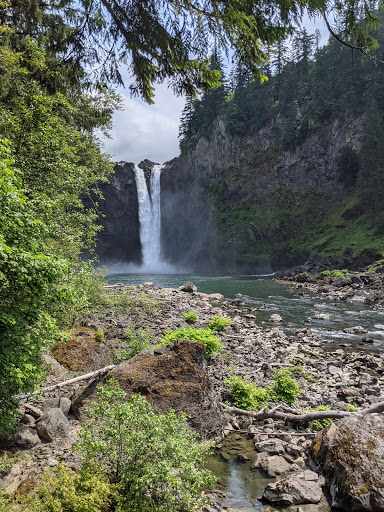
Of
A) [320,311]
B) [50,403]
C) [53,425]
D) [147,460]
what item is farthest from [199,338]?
[320,311]

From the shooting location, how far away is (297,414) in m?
6.66

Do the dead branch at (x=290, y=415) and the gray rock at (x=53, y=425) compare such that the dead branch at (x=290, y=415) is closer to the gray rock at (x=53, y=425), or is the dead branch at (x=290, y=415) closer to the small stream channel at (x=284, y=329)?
the small stream channel at (x=284, y=329)

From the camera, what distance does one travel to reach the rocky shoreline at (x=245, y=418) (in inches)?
171

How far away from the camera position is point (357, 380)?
8.97 meters

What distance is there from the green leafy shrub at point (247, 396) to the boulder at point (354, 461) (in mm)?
2063

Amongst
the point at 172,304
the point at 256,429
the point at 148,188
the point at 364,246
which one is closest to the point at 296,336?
the point at 172,304

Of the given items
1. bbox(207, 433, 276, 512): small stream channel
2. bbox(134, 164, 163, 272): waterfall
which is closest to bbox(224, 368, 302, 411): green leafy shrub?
bbox(207, 433, 276, 512): small stream channel

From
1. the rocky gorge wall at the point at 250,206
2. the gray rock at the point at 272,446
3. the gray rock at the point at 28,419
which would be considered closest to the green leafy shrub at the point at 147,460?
the gray rock at the point at 28,419

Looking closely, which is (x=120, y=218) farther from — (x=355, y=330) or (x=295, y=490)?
(x=295, y=490)

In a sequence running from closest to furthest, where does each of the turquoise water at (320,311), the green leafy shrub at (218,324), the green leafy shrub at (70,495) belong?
the green leafy shrub at (70,495), the green leafy shrub at (218,324), the turquoise water at (320,311)

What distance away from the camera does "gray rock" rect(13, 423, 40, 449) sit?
15.2ft

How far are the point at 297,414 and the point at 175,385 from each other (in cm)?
278

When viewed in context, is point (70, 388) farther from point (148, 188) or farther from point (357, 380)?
point (148, 188)

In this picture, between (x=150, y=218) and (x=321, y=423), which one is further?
(x=150, y=218)
